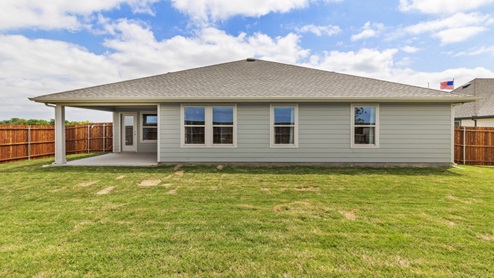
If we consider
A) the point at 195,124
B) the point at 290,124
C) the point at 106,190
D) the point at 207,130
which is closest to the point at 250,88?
the point at 290,124

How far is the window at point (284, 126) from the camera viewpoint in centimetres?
873

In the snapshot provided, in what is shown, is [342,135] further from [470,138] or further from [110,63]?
[110,63]

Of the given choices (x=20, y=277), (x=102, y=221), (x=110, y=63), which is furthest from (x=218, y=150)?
(x=110, y=63)

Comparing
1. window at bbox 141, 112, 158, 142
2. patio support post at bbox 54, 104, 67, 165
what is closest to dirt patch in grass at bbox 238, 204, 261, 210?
patio support post at bbox 54, 104, 67, 165

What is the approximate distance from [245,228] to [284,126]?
5.82 meters

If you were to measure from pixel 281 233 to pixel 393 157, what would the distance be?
24.1ft

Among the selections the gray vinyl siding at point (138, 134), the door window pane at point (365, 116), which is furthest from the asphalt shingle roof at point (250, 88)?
the gray vinyl siding at point (138, 134)

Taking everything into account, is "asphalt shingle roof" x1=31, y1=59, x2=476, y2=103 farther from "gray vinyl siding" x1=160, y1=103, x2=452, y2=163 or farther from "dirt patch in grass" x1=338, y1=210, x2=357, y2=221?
"dirt patch in grass" x1=338, y1=210, x2=357, y2=221

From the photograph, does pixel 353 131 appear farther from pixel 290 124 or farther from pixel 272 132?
pixel 272 132

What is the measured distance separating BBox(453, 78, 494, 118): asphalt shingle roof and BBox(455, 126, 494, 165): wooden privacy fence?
17.5ft

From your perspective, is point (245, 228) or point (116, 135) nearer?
point (245, 228)

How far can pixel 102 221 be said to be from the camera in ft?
12.0

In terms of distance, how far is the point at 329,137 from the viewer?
8.74 m

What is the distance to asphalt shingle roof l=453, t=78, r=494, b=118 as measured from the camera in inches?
575
